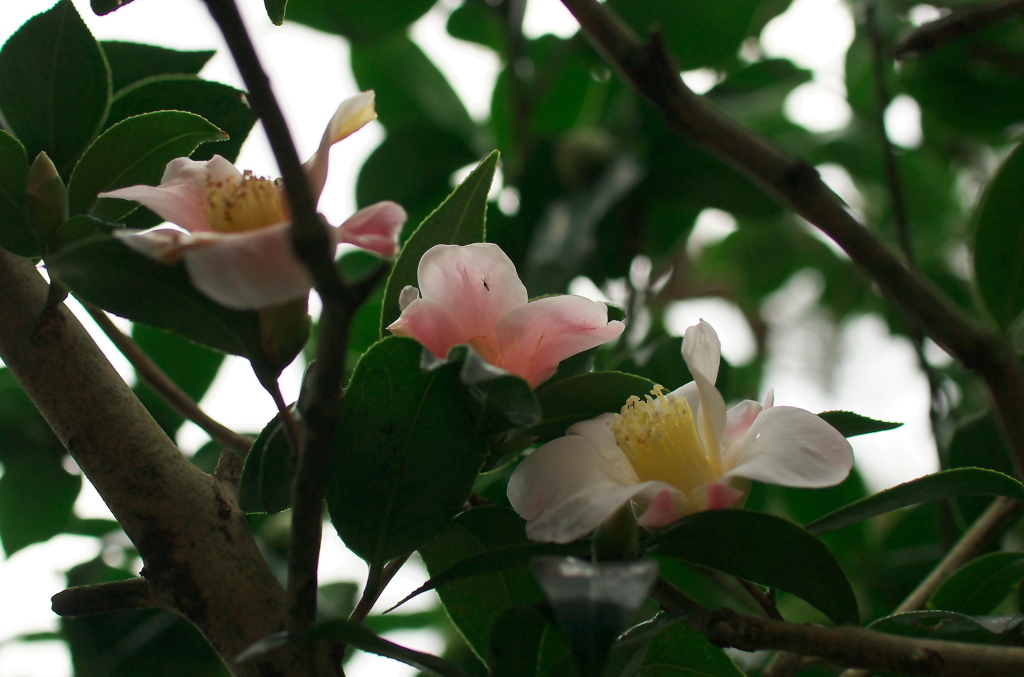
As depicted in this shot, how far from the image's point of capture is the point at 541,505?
0.42m

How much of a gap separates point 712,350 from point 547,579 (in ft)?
0.60

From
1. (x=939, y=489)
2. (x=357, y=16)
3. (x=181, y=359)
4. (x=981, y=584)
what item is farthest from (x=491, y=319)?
(x=357, y=16)

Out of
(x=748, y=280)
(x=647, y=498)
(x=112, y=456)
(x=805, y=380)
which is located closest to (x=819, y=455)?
(x=647, y=498)

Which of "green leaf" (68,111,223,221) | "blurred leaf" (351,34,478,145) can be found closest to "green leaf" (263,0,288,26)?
"green leaf" (68,111,223,221)

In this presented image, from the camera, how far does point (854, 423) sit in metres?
0.50

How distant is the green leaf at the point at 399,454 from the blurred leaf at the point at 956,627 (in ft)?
0.74

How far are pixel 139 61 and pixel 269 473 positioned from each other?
16.5 inches

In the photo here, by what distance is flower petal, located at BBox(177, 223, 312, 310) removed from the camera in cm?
32

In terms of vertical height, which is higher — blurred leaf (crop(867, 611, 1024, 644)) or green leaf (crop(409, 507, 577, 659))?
green leaf (crop(409, 507, 577, 659))

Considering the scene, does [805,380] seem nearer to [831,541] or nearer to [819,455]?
[831,541]

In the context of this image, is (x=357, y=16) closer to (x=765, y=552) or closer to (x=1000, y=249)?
(x=1000, y=249)

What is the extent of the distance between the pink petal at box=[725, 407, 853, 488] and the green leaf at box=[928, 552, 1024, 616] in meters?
0.23

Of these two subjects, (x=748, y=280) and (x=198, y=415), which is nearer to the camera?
(x=198, y=415)

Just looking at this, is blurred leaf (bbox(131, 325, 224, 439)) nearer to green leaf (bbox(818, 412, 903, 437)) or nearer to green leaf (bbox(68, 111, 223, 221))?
green leaf (bbox(68, 111, 223, 221))
